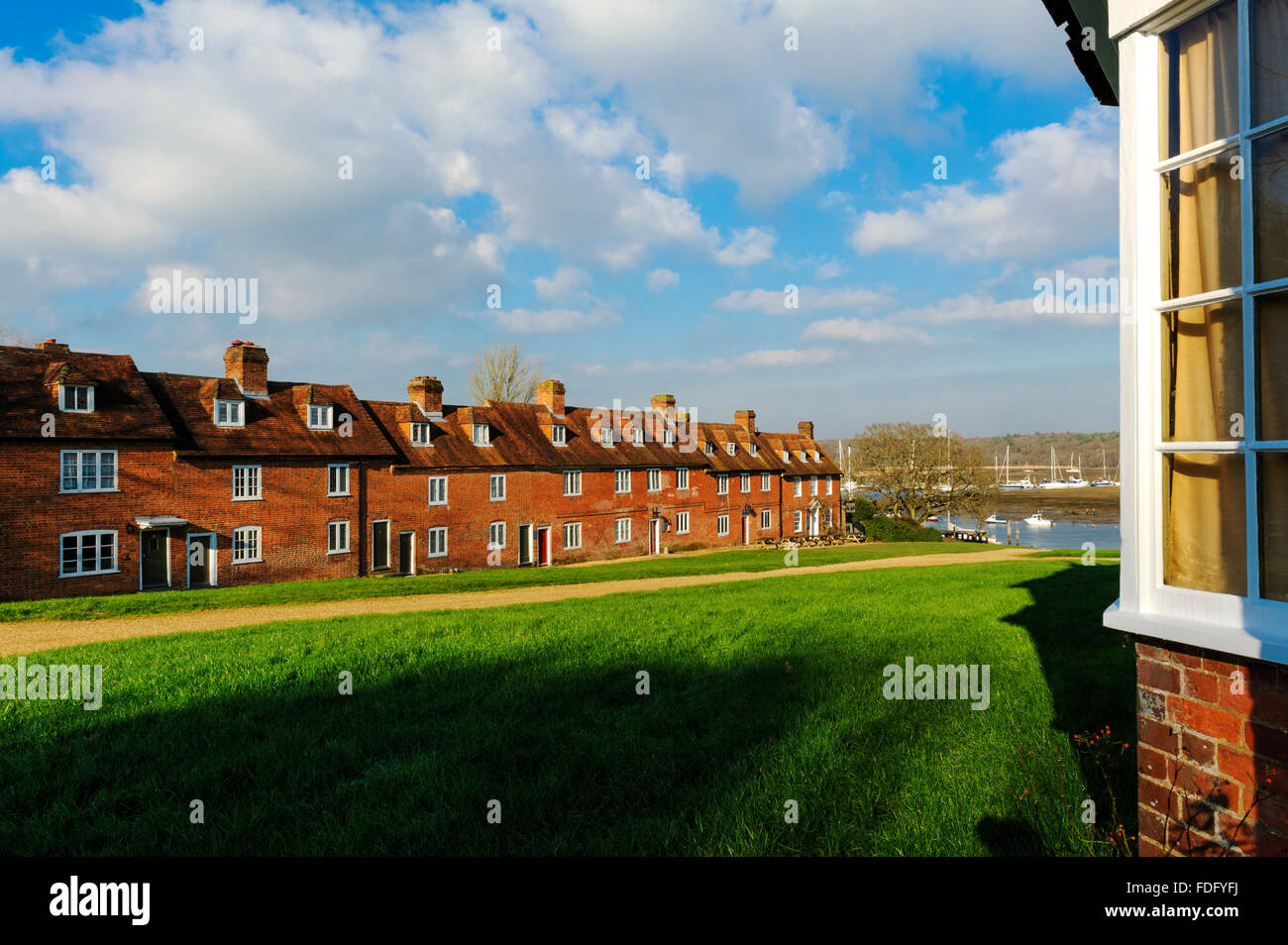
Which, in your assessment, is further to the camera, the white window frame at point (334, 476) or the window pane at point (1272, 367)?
the white window frame at point (334, 476)

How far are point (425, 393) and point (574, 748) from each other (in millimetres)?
31968

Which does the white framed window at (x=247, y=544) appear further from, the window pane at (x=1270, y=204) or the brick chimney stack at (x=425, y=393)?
the window pane at (x=1270, y=204)

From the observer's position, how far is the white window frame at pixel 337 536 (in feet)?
93.9

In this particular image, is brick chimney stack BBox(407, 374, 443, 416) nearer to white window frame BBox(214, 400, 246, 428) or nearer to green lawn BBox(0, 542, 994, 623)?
white window frame BBox(214, 400, 246, 428)

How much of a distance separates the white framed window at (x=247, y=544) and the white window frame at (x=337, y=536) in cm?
270

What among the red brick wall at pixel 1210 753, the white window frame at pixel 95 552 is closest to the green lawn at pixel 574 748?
the red brick wall at pixel 1210 753

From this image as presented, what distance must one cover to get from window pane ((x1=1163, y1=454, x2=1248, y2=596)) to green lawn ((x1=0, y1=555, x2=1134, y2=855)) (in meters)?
1.54

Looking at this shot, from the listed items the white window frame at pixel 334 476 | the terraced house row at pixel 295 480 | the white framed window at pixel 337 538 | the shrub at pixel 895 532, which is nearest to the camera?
the terraced house row at pixel 295 480

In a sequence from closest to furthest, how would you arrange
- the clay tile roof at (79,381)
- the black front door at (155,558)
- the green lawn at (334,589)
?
the green lawn at (334,589) < the clay tile roof at (79,381) < the black front door at (155,558)

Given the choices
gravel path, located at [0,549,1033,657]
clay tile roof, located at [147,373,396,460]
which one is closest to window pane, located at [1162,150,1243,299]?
gravel path, located at [0,549,1033,657]

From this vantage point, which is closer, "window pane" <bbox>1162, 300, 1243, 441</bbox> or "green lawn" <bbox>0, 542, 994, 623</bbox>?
"window pane" <bbox>1162, 300, 1243, 441</bbox>

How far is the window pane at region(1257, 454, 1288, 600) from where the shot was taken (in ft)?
8.42

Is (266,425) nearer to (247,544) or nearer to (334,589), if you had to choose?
(247,544)

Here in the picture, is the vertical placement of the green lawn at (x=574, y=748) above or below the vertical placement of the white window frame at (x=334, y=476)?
below
